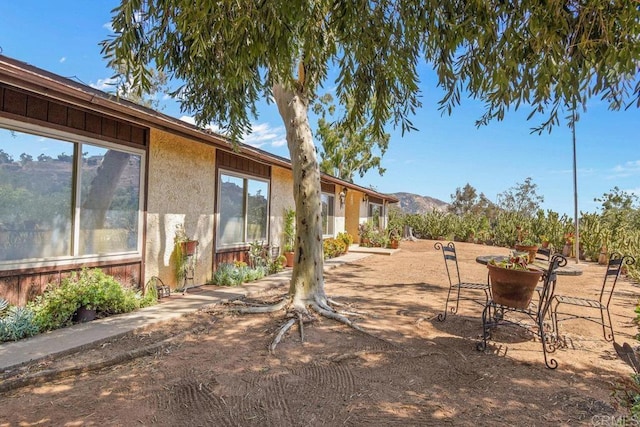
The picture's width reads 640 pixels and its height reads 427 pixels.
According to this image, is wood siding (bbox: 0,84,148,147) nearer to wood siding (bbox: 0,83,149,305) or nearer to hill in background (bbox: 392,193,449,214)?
wood siding (bbox: 0,83,149,305)

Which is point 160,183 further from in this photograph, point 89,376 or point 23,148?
point 89,376

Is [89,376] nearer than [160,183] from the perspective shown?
Yes

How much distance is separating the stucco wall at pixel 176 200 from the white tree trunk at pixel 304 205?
7.22 ft

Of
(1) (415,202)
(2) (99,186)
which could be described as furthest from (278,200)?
(1) (415,202)

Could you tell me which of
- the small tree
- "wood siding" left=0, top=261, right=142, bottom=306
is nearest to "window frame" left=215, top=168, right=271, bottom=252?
"wood siding" left=0, top=261, right=142, bottom=306

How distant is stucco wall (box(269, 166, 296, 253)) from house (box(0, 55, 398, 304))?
5.08ft

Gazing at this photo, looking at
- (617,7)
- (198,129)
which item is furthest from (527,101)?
(198,129)

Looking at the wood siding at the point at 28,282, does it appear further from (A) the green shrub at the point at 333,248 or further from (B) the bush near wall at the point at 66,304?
(A) the green shrub at the point at 333,248

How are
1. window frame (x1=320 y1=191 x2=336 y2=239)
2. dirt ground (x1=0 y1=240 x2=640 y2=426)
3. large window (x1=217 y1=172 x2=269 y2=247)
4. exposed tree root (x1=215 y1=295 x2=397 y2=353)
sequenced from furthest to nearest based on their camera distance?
window frame (x1=320 y1=191 x2=336 y2=239) < large window (x1=217 y1=172 x2=269 y2=247) < exposed tree root (x1=215 y1=295 x2=397 y2=353) < dirt ground (x1=0 y1=240 x2=640 y2=426)

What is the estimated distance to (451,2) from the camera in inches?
97.9

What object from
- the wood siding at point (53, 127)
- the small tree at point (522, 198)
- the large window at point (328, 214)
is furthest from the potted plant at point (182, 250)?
the small tree at point (522, 198)

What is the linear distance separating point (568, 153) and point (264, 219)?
405 inches

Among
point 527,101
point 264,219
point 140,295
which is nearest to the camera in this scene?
point 527,101

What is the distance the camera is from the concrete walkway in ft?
10.9
